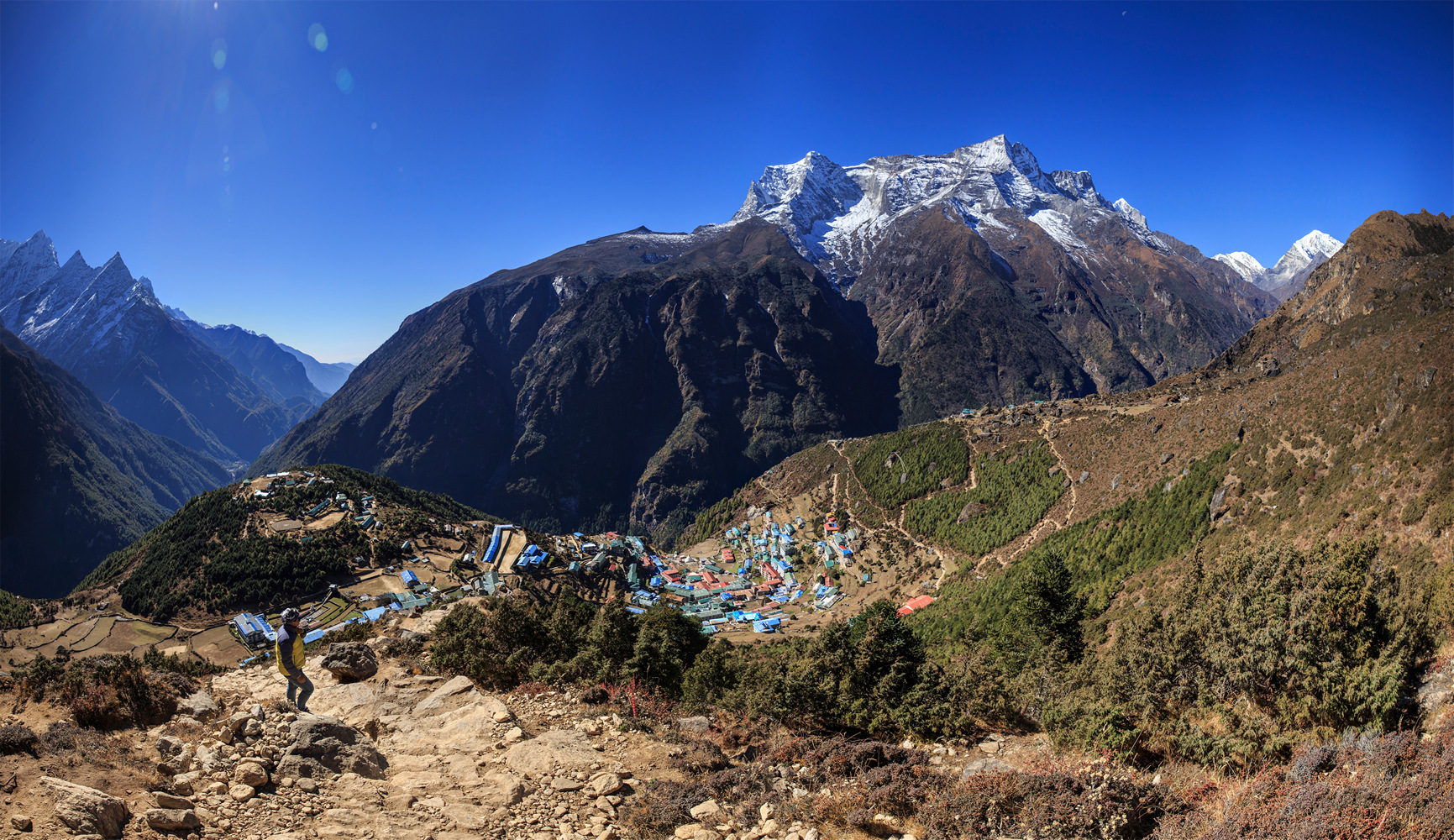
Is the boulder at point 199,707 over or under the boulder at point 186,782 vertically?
under

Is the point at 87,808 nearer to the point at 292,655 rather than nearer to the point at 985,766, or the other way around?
the point at 292,655

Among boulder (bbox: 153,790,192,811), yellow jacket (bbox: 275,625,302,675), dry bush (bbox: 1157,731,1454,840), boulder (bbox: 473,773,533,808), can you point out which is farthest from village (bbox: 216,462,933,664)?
dry bush (bbox: 1157,731,1454,840)

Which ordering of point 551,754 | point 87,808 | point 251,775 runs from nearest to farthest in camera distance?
point 87,808, point 251,775, point 551,754

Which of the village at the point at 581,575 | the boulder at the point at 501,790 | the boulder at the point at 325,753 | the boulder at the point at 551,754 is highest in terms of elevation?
the boulder at the point at 325,753

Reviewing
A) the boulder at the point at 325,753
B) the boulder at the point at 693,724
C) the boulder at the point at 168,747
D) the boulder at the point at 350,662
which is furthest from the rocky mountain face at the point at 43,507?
the boulder at the point at 693,724

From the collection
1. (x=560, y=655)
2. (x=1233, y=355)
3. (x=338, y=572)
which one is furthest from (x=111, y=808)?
(x=1233, y=355)

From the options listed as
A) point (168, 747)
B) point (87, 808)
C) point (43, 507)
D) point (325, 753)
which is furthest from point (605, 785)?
point (43, 507)

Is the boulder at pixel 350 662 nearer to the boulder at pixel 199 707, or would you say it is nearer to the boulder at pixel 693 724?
the boulder at pixel 199 707

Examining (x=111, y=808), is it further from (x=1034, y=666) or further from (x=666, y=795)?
(x=1034, y=666)
